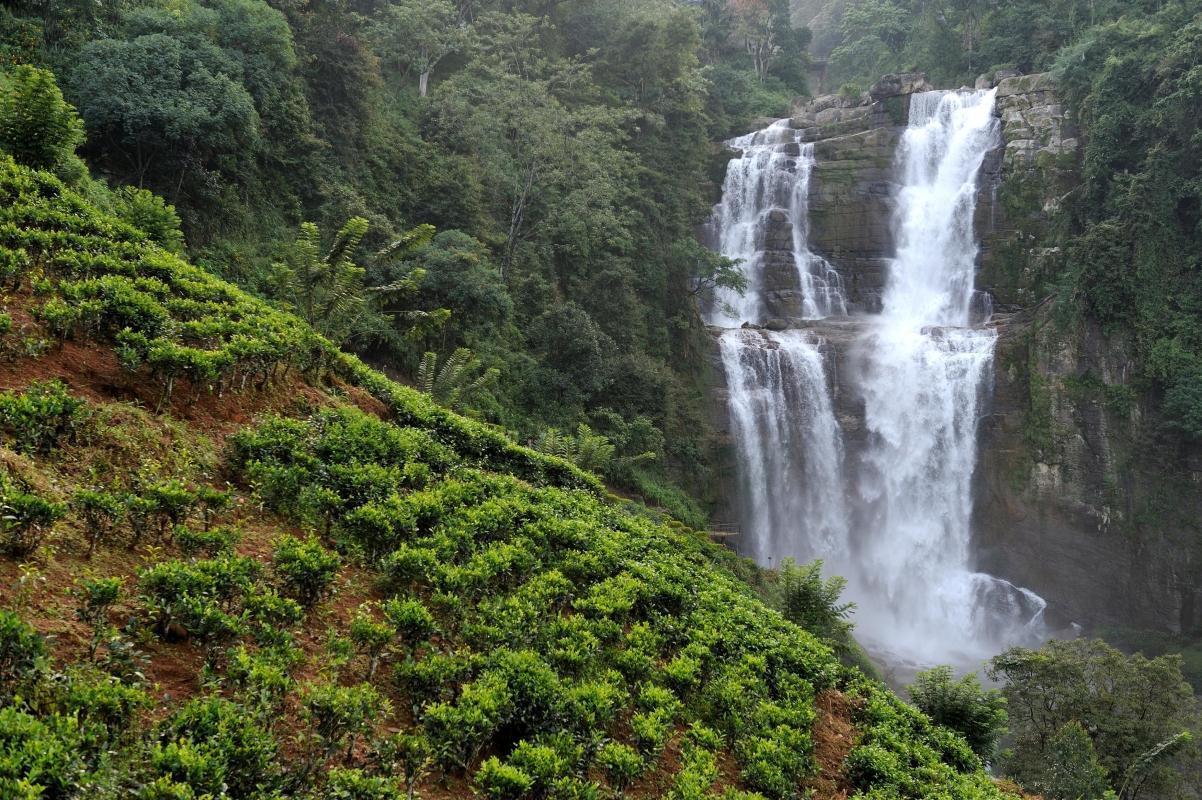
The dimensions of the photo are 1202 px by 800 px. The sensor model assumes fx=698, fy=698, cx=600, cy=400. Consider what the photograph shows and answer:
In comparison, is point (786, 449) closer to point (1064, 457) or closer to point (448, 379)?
point (1064, 457)

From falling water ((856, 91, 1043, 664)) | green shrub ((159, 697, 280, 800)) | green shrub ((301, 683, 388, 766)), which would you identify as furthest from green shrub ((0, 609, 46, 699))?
falling water ((856, 91, 1043, 664))

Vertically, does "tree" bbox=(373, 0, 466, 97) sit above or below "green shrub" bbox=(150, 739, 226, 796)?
above

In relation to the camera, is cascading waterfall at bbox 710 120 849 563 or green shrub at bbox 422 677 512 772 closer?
green shrub at bbox 422 677 512 772

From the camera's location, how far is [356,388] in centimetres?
825

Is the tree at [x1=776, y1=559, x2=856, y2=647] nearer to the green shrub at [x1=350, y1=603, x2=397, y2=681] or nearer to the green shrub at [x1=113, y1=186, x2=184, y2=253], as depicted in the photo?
the green shrub at [x1=350, y1=603, x2=397, y2=681]

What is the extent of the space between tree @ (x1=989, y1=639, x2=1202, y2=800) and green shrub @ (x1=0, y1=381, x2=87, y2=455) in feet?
44.9

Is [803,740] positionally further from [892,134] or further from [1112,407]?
[892,134]

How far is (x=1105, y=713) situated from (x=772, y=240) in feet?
68.5

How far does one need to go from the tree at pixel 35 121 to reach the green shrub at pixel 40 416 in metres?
4.96

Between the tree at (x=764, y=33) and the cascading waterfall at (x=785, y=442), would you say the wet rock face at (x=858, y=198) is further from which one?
Answer: the tree at (x=764, y=33)

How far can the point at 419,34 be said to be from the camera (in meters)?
22.9

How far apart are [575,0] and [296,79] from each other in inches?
642

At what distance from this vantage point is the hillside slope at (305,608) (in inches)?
128

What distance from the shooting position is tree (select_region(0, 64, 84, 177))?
770 centimetres
